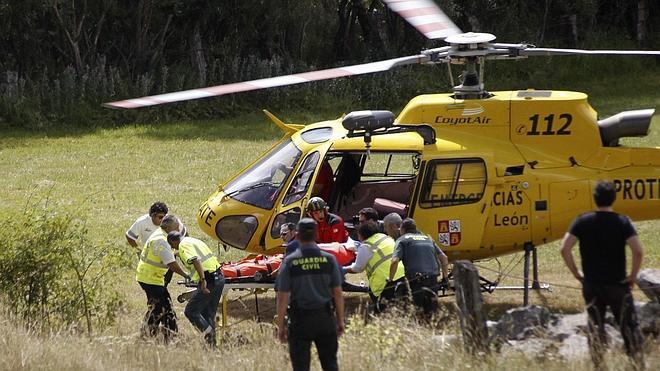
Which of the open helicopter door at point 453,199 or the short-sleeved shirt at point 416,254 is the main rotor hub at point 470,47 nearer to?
the open helicopter door at point 453,199

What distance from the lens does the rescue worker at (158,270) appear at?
11.8 meters

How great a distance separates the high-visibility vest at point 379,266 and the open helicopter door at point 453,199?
1.46 meters

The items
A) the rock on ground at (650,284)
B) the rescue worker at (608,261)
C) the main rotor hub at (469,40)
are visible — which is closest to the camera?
the rescue worker at (608,261)

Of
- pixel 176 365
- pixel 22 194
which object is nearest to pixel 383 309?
pixel 176 365

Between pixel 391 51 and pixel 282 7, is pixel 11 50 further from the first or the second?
pixel 391 51

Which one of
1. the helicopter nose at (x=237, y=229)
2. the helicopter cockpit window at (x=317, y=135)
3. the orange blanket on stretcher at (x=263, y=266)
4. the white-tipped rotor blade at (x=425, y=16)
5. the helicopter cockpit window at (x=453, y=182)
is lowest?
the orange blanket on stretcher at (x=263, y=266)

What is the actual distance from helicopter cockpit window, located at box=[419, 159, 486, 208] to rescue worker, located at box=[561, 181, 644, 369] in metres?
4.14

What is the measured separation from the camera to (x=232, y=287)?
1238cm

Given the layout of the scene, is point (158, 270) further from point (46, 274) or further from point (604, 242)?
point (604, 242)

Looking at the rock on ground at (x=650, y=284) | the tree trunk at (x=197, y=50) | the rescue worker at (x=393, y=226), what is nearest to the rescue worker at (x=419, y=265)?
the rescue worker at (x=393, y=226)

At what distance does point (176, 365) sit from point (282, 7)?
966 inches

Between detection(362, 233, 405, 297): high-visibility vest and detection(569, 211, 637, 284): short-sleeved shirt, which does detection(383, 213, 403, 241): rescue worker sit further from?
detection(569, 211, 637, 284): short-sleeved shirt

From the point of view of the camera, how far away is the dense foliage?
30531mm

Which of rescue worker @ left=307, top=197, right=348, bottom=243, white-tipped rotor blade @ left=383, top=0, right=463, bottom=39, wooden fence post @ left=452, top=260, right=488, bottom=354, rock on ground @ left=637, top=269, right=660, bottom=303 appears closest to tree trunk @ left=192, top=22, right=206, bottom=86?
rescue worker @ left=307, top=197, right=348, bottom=243
